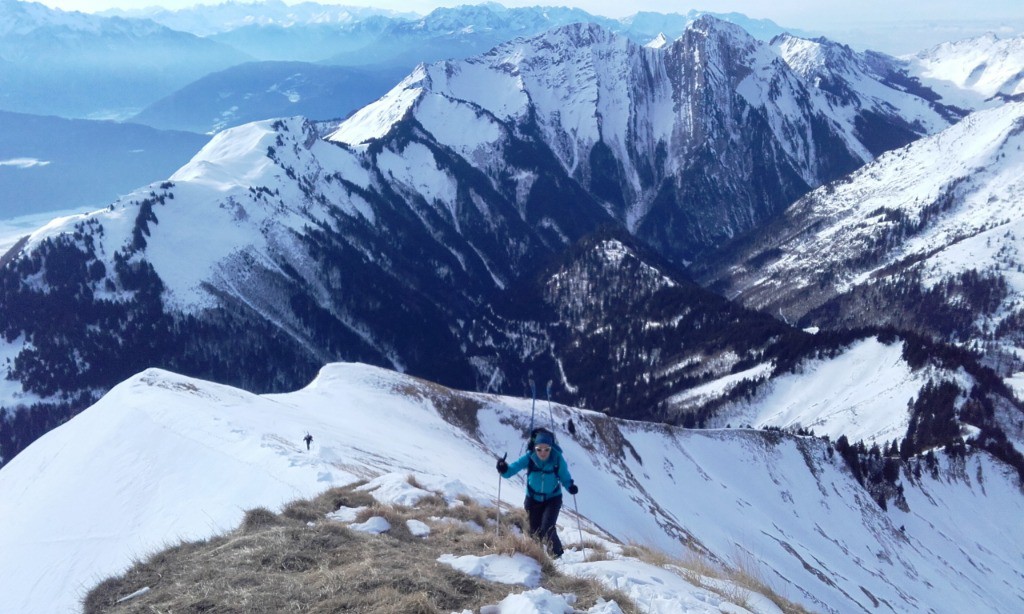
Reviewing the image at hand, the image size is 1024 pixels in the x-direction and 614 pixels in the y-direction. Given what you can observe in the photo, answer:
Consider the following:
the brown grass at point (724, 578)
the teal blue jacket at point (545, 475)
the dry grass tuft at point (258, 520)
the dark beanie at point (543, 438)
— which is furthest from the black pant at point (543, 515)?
the dry grass tuft at point (258, 520)

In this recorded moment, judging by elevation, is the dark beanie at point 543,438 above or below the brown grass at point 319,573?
above

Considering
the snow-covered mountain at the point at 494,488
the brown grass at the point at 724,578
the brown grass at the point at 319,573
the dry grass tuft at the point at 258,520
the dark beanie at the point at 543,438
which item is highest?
the dark beanie at the point at 543,438

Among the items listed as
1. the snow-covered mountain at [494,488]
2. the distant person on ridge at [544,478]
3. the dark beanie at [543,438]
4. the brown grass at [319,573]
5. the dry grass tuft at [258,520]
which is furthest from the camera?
the snow-covered mountain at [494,488]

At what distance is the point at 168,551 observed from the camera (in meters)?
16.0

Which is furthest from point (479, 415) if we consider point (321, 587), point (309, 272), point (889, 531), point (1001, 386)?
point (309, 272)

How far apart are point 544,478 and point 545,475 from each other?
3.1 inches

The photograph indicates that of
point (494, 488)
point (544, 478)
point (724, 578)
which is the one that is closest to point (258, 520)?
point (544, 478)

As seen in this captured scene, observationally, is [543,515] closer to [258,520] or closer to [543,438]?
[543,438]

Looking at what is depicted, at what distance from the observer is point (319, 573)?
12555 mm

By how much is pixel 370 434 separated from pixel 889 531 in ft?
206

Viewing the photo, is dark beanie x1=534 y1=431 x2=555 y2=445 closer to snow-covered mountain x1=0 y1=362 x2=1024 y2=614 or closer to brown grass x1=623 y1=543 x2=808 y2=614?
snow-covered mountain x1=0 y1=362 x2=1024 y2=614

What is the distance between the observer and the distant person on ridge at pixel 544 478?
16.1m

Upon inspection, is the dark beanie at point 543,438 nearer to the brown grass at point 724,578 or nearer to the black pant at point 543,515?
the black pant at point 543,515

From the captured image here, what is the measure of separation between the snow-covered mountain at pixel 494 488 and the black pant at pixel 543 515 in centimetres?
207
